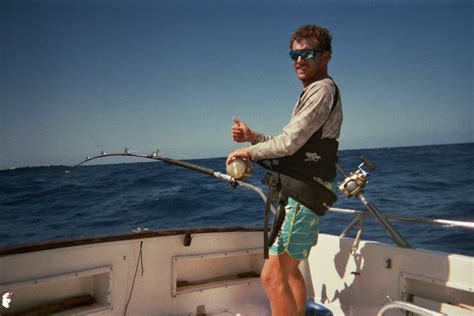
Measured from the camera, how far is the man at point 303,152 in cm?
215

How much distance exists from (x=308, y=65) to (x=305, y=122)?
43 centimetres

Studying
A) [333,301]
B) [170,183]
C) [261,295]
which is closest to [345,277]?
[333,301]

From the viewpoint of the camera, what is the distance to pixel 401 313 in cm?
272

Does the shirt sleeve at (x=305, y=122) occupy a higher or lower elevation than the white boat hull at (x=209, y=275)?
higher

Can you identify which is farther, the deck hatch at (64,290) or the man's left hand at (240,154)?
the deck hatch at (64,290)

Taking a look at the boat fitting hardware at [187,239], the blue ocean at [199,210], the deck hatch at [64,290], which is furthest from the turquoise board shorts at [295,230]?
the blue ocean at [199,210]

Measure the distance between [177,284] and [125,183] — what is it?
16.7 m

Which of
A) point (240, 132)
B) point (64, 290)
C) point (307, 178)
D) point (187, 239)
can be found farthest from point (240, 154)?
point (64, 290)

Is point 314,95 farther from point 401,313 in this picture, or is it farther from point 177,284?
point 177,284

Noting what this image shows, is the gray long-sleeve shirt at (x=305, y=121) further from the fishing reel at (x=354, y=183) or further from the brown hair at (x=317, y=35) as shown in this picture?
the fishing reel at (x=354, y=183)

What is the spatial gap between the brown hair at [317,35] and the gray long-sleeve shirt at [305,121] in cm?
24

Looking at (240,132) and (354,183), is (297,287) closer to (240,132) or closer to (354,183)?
(354,183)

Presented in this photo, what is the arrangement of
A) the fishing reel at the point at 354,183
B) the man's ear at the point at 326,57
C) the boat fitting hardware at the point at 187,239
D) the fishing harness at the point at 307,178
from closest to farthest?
the fishing harness at the point at 307,178
the man's ear at the point at 326,57
the fishing reel at the point at 354,183
the boat fitting hardware at the point at 187,239

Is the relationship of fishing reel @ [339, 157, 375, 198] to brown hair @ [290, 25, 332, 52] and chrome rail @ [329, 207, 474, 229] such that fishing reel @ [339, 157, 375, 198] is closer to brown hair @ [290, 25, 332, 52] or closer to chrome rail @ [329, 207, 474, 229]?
chrome rail @ [329, 207, 474, 229]
